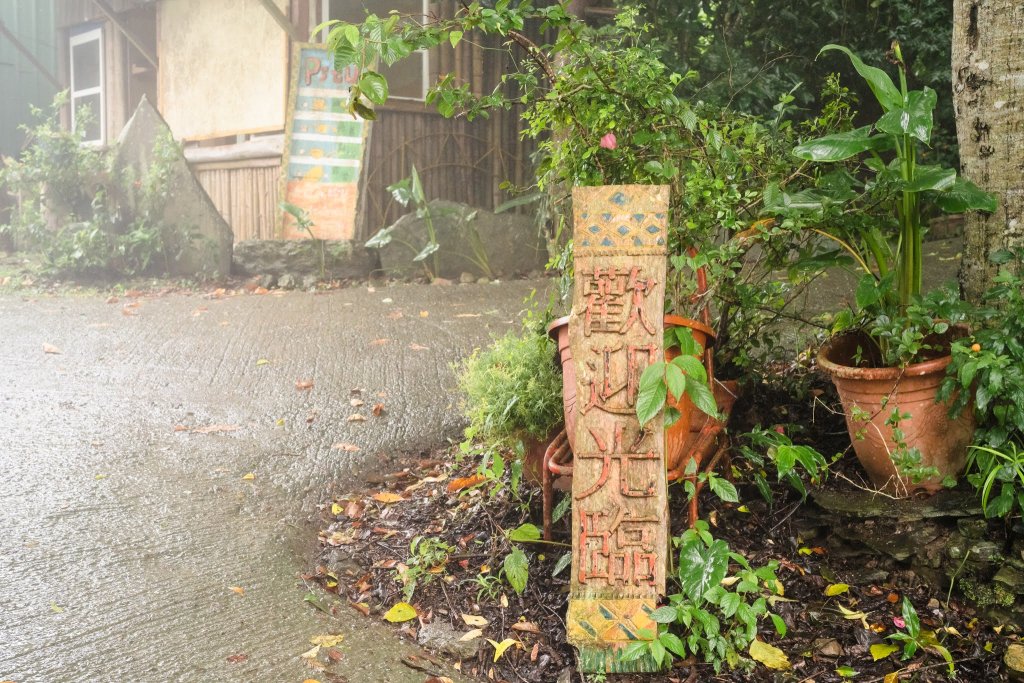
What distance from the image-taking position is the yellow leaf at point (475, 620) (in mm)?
3177

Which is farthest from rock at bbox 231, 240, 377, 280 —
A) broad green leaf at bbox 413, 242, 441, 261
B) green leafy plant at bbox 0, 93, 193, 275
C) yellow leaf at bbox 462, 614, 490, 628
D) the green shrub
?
yellow leaf at bbox 462, 614, 490, 628

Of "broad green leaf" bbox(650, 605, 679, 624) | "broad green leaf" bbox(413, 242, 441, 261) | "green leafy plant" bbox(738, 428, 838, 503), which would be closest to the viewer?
"broad green leaf" bbox(650, 605, 679, 624)

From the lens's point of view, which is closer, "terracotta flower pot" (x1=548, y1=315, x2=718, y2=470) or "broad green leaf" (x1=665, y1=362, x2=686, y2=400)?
"broad green leaf" (x1=665, y1=362, x2=686, y2=400)

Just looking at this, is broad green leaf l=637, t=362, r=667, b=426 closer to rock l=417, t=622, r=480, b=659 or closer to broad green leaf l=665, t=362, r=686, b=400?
broad green leaf l=665, t=362, r=686, b=400

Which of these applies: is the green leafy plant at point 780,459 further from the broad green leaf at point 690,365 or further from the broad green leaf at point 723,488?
the broad green leaf at point 690,365

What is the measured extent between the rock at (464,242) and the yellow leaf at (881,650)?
5846 mm

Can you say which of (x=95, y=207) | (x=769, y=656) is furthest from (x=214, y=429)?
(x=95, y=207)

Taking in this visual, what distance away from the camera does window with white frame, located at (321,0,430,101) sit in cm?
Answer: 895

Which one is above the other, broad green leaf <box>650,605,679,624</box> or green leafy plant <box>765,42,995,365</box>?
green leafy plant <box>765,42,995,365</box>

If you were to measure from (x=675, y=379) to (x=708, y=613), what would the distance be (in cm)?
75

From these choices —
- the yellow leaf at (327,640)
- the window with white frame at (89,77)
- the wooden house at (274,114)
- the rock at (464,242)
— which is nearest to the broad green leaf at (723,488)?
the yellow leaf at (327,640)

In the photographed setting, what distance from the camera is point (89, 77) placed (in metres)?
12.4

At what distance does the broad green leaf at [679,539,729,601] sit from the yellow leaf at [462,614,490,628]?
0.71 metres

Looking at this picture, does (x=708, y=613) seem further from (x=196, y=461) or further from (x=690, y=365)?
(x=196, y=461)
